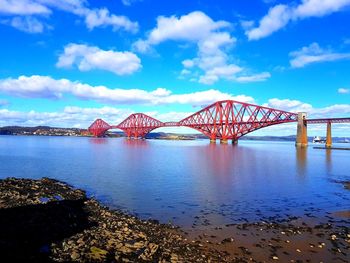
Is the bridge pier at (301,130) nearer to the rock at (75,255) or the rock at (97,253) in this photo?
the rock at (97,253)

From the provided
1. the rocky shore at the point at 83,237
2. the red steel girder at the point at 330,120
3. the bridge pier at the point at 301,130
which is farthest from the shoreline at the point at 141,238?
the bridge pier at the point at 301,130

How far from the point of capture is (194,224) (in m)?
16.4

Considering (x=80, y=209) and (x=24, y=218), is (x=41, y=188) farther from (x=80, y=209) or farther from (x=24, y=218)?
(x=24, y=218)

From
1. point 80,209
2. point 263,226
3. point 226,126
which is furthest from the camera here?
point 226,126

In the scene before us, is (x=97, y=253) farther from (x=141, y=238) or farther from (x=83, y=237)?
(x=141, y=238)

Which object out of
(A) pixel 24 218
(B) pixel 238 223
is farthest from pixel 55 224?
(B) pixel 238 223

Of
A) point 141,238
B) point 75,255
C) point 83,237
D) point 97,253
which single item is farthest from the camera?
point 141,238

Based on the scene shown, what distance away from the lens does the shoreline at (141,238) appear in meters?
11.1

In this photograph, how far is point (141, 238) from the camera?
13180 millimetres

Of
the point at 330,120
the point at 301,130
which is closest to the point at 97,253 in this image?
the point at 330,120

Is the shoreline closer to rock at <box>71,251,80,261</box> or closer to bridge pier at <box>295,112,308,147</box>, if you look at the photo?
rock at <box>71,251,80,261</box>

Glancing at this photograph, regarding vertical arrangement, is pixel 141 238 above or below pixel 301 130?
below

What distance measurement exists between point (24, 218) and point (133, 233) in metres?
5.14

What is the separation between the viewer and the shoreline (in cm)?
1113
